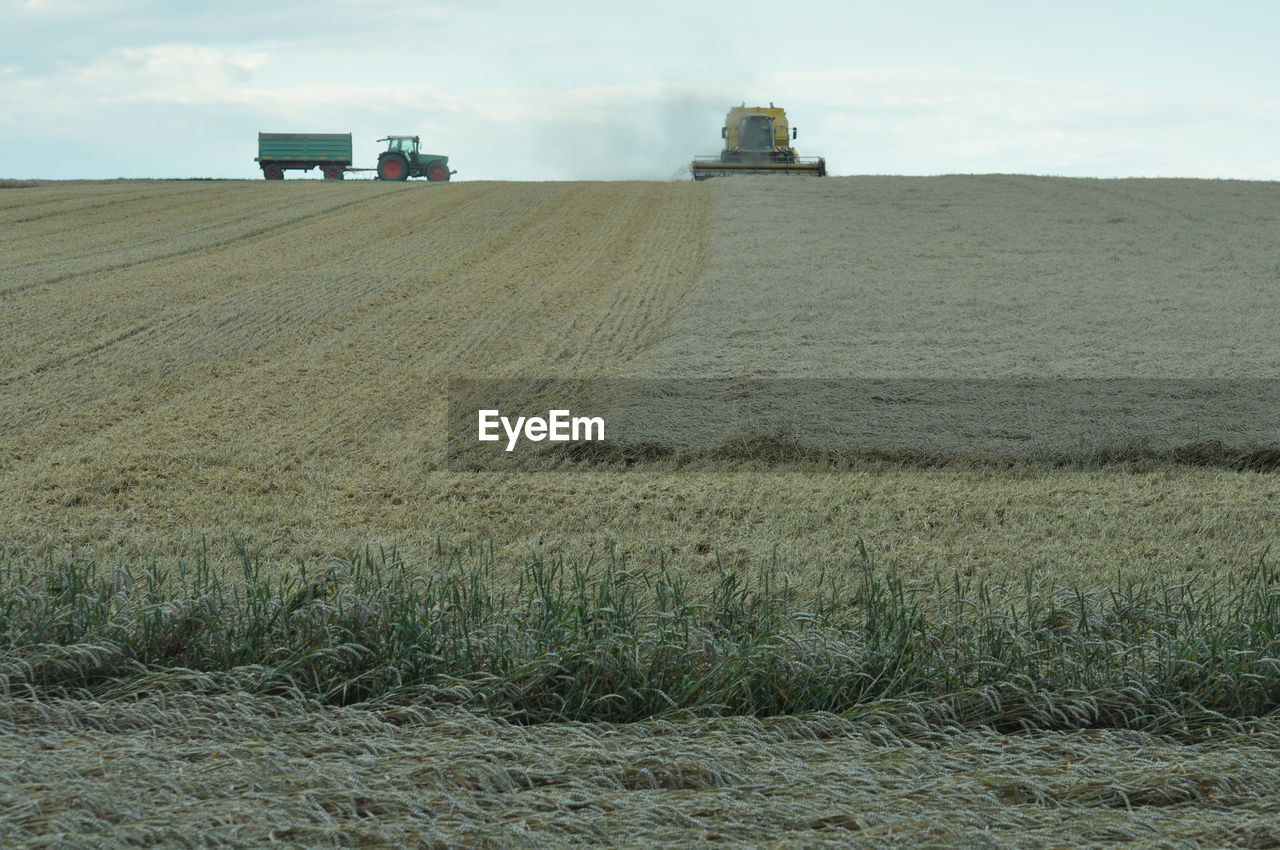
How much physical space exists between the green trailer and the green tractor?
3371mm

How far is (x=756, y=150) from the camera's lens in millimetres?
33156

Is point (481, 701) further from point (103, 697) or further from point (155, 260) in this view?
point (155, 260)

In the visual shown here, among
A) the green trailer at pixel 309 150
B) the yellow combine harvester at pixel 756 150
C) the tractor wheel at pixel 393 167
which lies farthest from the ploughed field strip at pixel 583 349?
the green trailer at pixel 309 150

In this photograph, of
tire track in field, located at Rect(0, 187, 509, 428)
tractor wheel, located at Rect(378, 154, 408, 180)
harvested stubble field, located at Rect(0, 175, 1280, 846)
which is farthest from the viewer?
tractor wheel, located at Rect(378, 154, 408, 180)

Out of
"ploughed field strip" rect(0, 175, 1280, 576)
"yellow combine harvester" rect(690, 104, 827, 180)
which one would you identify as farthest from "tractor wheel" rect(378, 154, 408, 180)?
"ploughed field strip" rect(0, 175, 1280, 576)

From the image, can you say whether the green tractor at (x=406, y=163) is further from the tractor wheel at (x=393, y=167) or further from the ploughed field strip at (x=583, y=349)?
the ploughed field strip at (x=583, y=349)

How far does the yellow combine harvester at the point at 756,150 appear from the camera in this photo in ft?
106

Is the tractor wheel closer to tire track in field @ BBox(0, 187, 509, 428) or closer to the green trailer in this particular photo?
the green trailer

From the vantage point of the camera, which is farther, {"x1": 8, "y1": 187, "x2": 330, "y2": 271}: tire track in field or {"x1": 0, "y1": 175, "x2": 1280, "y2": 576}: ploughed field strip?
{"x1": 8, "y1": 187, "x2": 330, "y2": 271}: tire track in field

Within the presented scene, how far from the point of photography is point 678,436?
8.45 meters

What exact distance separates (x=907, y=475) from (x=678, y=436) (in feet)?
5.40

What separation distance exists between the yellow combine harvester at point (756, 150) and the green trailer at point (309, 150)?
13.9 meters

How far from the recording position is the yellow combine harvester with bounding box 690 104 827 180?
3241 cm

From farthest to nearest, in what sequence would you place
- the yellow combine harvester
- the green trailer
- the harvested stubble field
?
the green trailer
the yellow combine harvester
the harvested stubble field
